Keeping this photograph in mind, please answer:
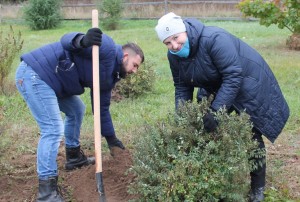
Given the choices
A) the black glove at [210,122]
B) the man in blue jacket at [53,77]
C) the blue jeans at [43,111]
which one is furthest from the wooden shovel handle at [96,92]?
the black glove at [210,122]

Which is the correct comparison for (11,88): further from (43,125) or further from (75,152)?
(43,125)

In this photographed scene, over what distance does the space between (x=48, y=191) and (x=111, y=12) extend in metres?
16.9

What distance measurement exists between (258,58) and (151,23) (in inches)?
707

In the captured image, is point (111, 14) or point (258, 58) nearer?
point (258, 58)

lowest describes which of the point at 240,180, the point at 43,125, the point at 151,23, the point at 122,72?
the point at 151,23

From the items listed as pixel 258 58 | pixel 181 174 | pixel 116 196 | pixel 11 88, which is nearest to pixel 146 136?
pixel 181 174

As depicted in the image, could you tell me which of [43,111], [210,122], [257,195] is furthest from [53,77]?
[257,195]

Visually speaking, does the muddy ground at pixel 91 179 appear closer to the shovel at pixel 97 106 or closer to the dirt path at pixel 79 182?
the dirt path at pixel 79 182

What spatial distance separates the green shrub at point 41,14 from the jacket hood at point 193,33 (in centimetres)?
1883

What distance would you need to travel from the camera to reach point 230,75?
343 centimetres

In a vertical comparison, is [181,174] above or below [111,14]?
above

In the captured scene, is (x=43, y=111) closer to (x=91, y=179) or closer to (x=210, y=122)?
(x=91, y=179)

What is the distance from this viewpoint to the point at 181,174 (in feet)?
10.9

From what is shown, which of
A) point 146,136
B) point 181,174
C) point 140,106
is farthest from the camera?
point 140,106
